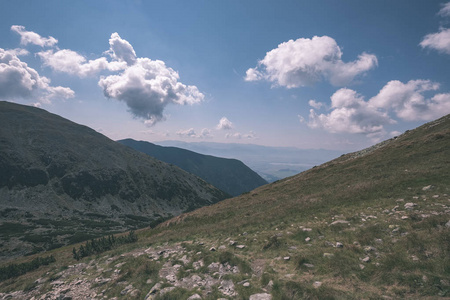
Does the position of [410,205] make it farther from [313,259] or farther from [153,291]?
[153,291]

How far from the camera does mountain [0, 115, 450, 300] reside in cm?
858

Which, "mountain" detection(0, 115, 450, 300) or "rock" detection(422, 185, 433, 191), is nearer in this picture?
"mountain" detection(0, 115, 450, 300)

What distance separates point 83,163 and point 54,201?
1192 inches

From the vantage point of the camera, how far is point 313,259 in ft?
35.8

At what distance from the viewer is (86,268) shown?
17.4m

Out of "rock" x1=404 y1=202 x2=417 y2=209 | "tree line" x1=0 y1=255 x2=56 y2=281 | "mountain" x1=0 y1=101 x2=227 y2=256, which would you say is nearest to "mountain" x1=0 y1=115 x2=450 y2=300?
"rock" x1=404 y1=202 x2=417 y2=209

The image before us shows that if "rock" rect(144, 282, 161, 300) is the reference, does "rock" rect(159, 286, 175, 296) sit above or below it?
above

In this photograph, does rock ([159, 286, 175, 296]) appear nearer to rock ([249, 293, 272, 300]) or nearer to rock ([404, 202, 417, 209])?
rock ([249, 293, 272, 300])

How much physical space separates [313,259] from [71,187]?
4272 inches

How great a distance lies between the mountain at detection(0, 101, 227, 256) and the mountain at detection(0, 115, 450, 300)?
138 ft

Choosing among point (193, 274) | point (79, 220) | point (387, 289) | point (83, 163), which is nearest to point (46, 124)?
point (83, 163)

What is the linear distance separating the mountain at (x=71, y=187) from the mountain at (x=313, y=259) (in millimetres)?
42077

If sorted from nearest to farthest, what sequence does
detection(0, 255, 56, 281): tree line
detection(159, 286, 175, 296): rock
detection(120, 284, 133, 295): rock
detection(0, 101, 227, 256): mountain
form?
1. detection(159, 286, 175, 296): rock
2. detection(120, 284, 133, 295): rock
3. detection(0, 255, 56, 281): tree line
4. detection(0, 101, 227, 256): mountain

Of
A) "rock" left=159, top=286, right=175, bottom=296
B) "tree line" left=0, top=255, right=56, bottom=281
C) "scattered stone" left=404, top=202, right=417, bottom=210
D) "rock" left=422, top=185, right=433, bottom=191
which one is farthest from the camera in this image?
Answer: "tree line" left=0, top=255, right=56, bottom=281
